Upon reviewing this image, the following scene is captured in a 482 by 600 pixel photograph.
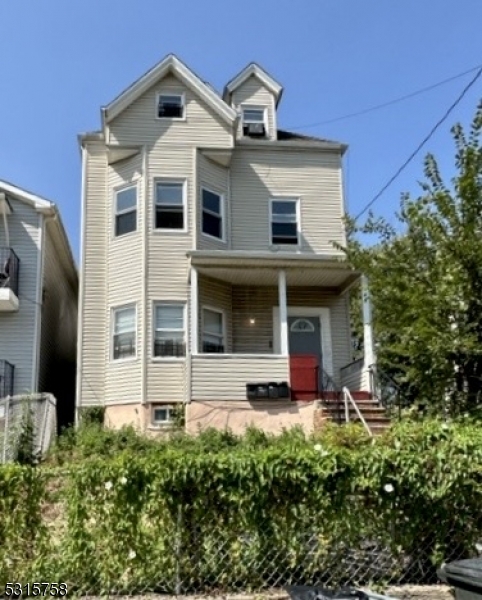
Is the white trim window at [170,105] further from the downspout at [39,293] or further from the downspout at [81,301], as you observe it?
the downspout at [39,293]

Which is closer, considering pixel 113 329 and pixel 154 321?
pixel 154 321

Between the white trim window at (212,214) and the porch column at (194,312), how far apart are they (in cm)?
219

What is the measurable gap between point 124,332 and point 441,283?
896 cm

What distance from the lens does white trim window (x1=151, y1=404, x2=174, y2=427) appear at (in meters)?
13.0

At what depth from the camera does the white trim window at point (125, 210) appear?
579 inches

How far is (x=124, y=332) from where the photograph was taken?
14.0 metres

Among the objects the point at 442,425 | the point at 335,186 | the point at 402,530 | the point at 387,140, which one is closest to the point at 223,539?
the point at 402,530

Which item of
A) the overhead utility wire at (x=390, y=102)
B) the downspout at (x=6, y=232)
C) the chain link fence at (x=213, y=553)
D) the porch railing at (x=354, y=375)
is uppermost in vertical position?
the overhead utility wire at (x=390, y=102)

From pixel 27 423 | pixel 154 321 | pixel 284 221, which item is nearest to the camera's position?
pixel 27 423

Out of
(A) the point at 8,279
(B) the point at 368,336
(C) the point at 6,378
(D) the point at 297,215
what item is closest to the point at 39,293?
(A) the point at 8,279

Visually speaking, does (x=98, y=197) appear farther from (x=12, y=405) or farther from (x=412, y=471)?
(x=412, y=471)

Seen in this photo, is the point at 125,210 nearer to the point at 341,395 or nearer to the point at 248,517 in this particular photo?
the point at 341,395

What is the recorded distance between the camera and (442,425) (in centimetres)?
477

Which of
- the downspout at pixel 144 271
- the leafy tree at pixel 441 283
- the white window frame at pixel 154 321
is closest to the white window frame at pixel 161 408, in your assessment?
the downspout at pixel 144 271
